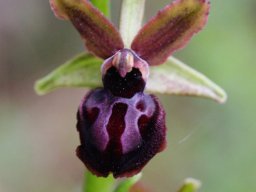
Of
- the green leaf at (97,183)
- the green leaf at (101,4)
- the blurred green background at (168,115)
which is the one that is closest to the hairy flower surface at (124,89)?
the green leaf at (101,4)

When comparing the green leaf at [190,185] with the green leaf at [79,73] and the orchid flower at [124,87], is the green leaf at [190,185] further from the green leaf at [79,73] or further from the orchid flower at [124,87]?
the green leaf at [79,73]

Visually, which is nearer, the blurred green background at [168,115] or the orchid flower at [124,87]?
the orchid flower at [124,87]

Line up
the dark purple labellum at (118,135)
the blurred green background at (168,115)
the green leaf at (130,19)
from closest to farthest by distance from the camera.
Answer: the dark purple labellum at (118,135), the green leaf at (130,19), the blurred green background at (168,115)

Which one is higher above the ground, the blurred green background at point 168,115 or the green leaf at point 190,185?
the green leaf at point 190,185

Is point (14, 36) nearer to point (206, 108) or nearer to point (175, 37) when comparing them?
point (206, 108)

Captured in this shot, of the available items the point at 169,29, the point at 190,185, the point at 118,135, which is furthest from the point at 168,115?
the point at 118,135

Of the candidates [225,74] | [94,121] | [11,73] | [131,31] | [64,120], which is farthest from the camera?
[11,73]

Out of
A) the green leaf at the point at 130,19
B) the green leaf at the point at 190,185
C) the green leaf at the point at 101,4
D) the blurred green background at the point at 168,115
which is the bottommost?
the blurred green background at the point at 168,115

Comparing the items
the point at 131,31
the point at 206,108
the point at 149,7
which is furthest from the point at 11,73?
the point at 131,31
